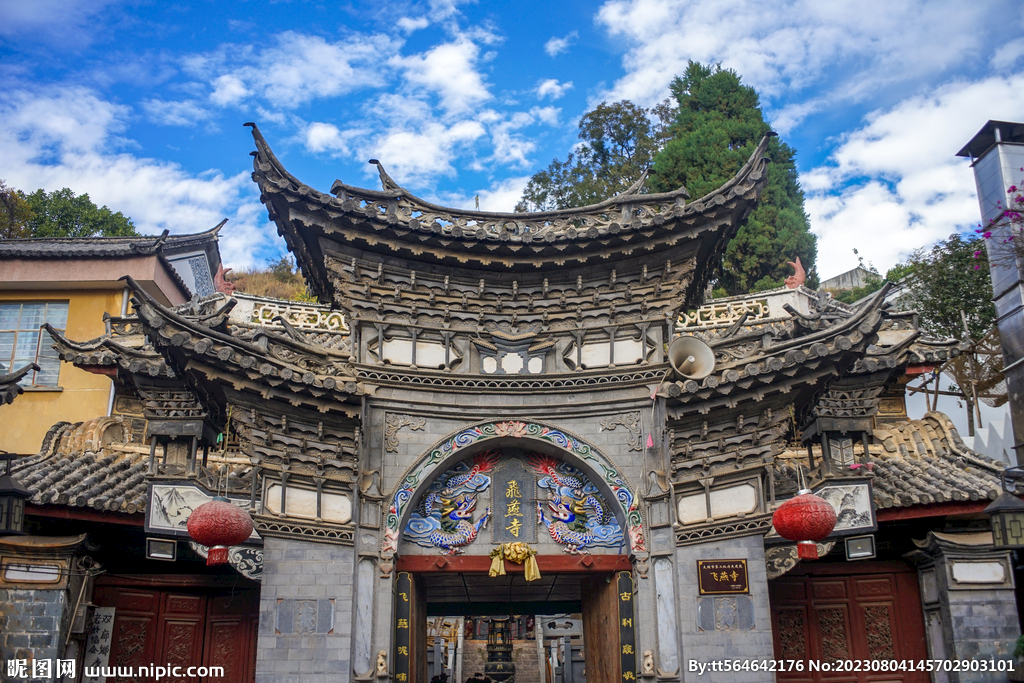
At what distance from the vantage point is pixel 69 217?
28703 millimetres

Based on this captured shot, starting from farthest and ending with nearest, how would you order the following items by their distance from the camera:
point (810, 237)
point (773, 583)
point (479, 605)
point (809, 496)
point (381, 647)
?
1. point (810, 237)
2. point (479, 605)
3. point (773, 583)
4. point (381, 647)
5. point (809, 496)

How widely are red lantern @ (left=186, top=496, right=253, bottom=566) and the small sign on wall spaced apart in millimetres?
5601

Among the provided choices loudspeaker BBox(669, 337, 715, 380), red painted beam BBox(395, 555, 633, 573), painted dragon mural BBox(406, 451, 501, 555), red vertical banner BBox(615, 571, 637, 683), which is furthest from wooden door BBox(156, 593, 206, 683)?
loudspeaker BBox(669, 337, 715, 380)

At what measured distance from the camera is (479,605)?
14.6 m

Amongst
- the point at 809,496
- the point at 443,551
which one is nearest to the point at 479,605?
the point at 443,551

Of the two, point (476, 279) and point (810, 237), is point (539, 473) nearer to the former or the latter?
point (476, 279)

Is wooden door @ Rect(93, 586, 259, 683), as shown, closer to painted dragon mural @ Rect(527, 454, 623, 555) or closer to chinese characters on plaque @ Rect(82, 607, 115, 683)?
chinese characters on plaque @ Rect(82, 607, 115, 683)

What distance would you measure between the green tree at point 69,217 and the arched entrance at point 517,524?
849 inches

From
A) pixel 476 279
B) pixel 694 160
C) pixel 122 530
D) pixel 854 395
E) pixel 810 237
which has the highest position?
pixel 694 160

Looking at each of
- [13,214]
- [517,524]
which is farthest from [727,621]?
[13,214]

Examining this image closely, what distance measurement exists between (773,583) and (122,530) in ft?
30.0

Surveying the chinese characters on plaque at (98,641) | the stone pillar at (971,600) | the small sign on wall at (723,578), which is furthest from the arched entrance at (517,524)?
the stone pillar at (971,600)

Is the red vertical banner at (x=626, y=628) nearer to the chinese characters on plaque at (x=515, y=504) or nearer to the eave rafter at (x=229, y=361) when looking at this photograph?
the chinese characters on plaque at (x=515, y=504)

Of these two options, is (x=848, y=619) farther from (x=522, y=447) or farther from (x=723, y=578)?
(x=522, y=447)
